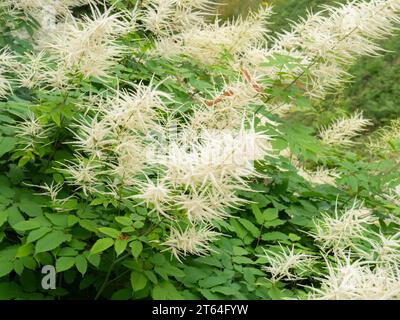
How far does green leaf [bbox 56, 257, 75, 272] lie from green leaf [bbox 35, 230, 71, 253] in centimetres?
5

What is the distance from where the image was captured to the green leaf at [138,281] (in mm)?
1728

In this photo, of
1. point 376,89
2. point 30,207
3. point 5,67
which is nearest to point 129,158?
point 30,207

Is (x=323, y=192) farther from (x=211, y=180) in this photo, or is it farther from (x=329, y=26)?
(x=211, y=180)

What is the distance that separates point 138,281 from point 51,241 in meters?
0.34

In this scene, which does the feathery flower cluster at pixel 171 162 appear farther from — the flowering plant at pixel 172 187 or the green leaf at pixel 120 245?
the green leaf at pixel 120 245

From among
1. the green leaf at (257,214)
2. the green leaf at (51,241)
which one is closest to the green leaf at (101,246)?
the green leaf at (51,241)

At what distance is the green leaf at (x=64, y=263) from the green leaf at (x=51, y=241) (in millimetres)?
53

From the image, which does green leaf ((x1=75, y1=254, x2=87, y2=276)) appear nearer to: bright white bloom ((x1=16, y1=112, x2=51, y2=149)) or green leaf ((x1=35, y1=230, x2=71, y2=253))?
green leaf ((x1=35, y1=230, x2=71, y2=253))

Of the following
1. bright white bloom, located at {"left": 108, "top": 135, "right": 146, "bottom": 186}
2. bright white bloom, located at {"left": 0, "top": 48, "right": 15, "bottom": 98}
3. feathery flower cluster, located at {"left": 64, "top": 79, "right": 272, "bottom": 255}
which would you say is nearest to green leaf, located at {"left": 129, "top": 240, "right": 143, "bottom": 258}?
feathery flower cluster, located at {"left": 64, "top": 79, "right": 272, "bottom": 255}

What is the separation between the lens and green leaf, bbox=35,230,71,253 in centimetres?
174

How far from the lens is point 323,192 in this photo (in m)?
2.79

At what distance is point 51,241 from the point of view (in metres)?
1.77
